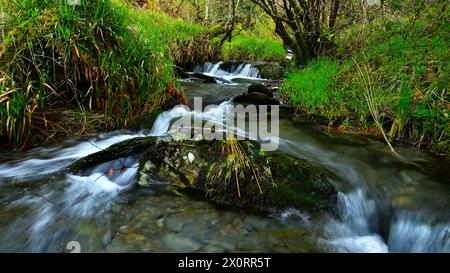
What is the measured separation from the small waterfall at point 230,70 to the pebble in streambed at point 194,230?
721 cm

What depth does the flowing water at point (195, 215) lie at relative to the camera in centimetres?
245

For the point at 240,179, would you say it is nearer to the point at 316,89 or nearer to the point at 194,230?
the point at 194,230

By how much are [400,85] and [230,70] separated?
608 cm

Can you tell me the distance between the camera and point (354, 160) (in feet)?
12.6

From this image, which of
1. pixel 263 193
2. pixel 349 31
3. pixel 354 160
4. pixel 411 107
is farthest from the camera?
pixel 349 31

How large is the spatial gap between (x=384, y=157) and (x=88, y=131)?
3.31 metres

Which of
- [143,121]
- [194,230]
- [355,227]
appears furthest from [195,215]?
[143,121]

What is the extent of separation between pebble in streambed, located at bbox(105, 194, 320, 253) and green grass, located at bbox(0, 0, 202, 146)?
1.75 meters

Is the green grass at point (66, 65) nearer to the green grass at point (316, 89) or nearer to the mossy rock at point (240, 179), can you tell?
the mossy rock at point (240, 179)

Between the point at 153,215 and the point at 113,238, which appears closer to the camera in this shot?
the point at 113,238

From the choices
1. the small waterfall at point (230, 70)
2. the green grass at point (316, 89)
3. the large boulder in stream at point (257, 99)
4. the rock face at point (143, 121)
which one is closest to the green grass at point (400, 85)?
the green grass at point (316, 89)
